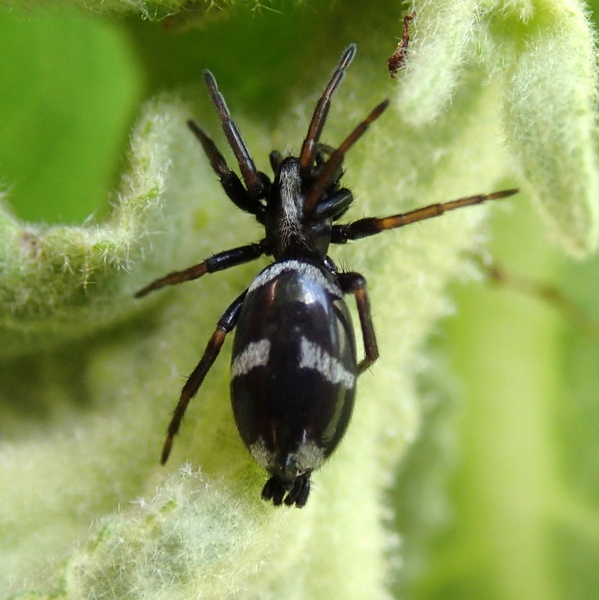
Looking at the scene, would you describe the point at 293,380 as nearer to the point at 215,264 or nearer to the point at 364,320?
the point at 364,320

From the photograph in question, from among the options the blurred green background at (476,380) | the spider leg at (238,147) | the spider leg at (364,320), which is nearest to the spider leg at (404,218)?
the spider leg at (364,320)

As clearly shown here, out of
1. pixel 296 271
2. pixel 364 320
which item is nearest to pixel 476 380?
pixel 364 320

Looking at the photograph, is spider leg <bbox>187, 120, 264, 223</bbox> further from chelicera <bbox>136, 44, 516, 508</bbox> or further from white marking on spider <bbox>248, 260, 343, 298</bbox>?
white marking on spider <bbox>248, 260, 343, 298</bbox>

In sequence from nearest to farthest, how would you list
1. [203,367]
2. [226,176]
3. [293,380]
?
1. [293,380]
2. [203,367]
3. [226,176]

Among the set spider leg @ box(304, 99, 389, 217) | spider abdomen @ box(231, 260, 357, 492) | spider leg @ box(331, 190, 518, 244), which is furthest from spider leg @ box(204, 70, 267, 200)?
spider abdomen @ box(231, 260, 357, 492)

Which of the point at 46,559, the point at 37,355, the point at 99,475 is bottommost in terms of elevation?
the point at 46,559

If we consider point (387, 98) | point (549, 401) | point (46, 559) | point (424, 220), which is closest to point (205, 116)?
point (387, 98)

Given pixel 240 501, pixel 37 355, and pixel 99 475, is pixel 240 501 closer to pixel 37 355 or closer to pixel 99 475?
pixel 99 475
